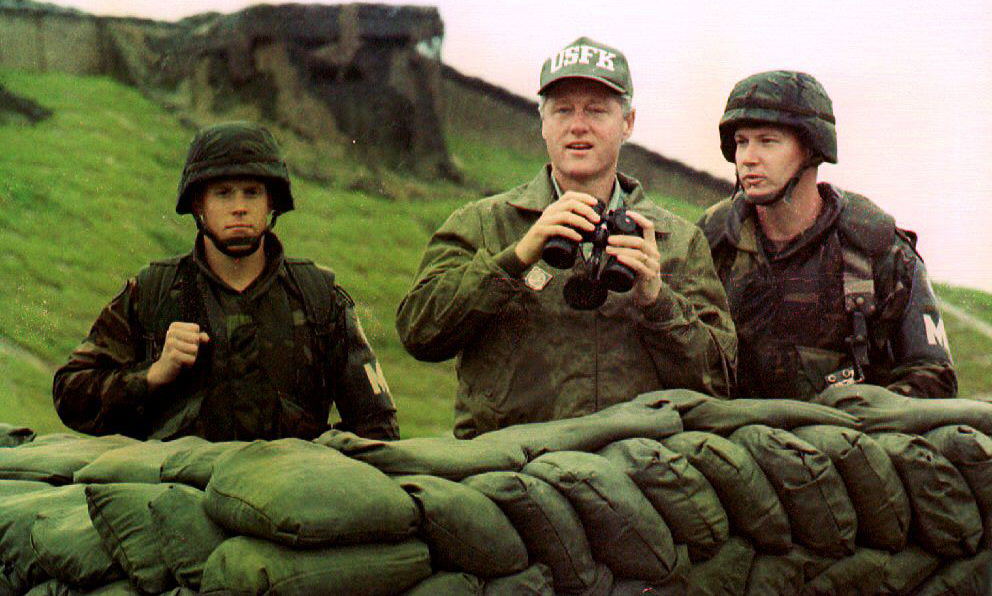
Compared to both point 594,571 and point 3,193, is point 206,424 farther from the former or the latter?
point 3,193

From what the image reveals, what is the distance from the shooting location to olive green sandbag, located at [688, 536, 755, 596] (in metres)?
3.69

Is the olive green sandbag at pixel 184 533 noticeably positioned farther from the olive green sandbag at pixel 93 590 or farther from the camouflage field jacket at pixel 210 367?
the camouflage field jacket at pixel 210 367

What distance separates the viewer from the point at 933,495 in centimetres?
413

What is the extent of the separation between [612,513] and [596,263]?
0.70 metres

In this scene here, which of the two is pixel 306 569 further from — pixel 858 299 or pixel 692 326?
pixel 858 299

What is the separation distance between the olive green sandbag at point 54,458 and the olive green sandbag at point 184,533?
2.13 feet

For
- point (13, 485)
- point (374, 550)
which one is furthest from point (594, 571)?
point (13, 485)

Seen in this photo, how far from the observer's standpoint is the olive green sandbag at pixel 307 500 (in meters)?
2.96

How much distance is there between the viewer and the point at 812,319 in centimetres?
485

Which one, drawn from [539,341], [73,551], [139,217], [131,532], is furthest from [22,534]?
[139,217]

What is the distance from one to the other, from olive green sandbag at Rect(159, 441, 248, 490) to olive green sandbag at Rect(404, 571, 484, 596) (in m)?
0.51

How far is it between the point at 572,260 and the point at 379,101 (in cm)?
661

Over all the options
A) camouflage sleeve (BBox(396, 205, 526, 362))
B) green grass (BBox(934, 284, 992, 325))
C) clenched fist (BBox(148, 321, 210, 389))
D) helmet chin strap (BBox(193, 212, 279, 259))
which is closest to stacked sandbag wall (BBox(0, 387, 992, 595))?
clenched fist (BBox(148, 321, 210, 389))

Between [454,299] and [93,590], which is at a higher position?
[454,299]
